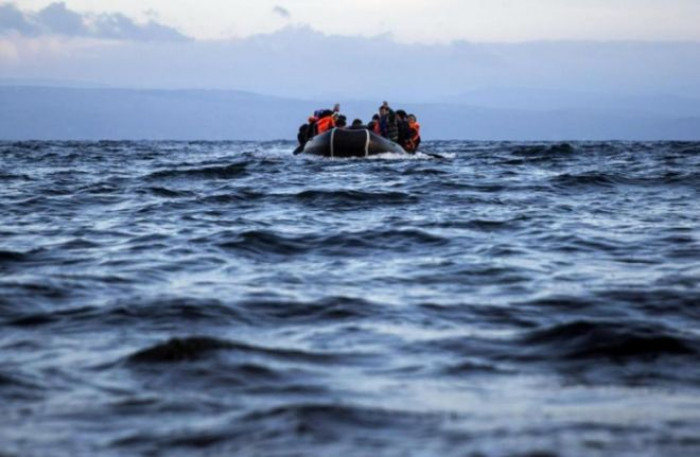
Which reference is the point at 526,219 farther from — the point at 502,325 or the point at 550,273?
the point at 502,325

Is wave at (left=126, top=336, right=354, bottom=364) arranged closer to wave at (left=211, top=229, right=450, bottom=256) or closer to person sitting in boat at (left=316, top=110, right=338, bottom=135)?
wave at (left=211, top=229, right=450, bottom=256)

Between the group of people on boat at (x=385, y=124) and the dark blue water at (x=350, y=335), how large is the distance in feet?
52.8

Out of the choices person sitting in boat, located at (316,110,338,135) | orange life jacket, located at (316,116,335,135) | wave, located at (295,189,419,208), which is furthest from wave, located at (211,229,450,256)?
orange life jacket, located at (316,116,335,135)

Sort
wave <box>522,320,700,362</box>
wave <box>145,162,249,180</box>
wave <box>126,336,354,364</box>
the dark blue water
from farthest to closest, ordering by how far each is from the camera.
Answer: wave <box>145,162,249,180</box> < wave <box>522,320,700,362</box> < wave <box>126,336,354,364</box> < the dark blue water

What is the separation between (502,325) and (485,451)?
2.56 m

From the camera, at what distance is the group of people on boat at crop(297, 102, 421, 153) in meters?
29.1

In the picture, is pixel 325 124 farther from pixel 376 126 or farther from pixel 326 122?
pixel 376 126

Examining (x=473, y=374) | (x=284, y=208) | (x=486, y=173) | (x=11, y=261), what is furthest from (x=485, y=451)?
(x=486, y=173)

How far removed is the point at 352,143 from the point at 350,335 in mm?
21612

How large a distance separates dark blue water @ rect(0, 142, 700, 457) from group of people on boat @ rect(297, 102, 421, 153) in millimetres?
16101

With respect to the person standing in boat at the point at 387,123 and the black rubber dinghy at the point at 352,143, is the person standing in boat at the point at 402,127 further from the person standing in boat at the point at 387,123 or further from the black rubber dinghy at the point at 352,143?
the black rubber dinghy at the point at 352,143

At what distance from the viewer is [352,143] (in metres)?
27.3

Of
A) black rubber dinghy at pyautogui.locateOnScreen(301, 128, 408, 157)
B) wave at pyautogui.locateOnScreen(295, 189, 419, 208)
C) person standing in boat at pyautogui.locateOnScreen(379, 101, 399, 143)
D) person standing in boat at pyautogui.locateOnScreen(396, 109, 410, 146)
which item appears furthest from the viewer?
person standing in boat at pyautogui.locateOnScreen(396, 109, 410, 146)

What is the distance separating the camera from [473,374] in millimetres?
4938
